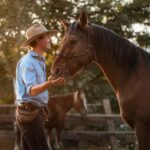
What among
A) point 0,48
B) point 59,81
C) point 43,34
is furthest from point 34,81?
point 0,48

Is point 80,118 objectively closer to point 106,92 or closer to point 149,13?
point 106,92

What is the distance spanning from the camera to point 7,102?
458 inches

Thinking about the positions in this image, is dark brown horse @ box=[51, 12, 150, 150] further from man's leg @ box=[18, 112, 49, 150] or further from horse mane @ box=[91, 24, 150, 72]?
man's leg @ box=[18, 112, 49, 150]

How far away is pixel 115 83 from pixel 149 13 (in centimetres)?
720

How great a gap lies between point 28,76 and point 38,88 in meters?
0.20

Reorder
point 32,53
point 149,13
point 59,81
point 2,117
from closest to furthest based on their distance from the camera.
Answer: point 59,81 → point 32,53 → point 2,117 → point 149,13

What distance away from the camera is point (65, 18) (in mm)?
10969

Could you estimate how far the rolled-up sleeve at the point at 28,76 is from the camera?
432 centimetres

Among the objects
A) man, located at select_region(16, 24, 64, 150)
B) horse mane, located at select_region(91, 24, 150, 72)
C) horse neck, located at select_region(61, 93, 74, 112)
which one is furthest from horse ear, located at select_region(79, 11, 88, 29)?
horse neck, located at select_region(61, 93, 74, 112)

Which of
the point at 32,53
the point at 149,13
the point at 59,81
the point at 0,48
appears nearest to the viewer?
the point at 59,81

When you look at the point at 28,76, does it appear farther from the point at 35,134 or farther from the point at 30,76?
the point at 35,134

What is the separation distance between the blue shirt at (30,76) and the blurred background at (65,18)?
585 centimetres

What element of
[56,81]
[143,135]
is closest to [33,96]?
[56,81]

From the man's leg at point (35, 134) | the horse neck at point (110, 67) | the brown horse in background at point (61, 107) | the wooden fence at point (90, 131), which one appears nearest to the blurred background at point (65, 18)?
the brown horse in background at point (61, 107)
